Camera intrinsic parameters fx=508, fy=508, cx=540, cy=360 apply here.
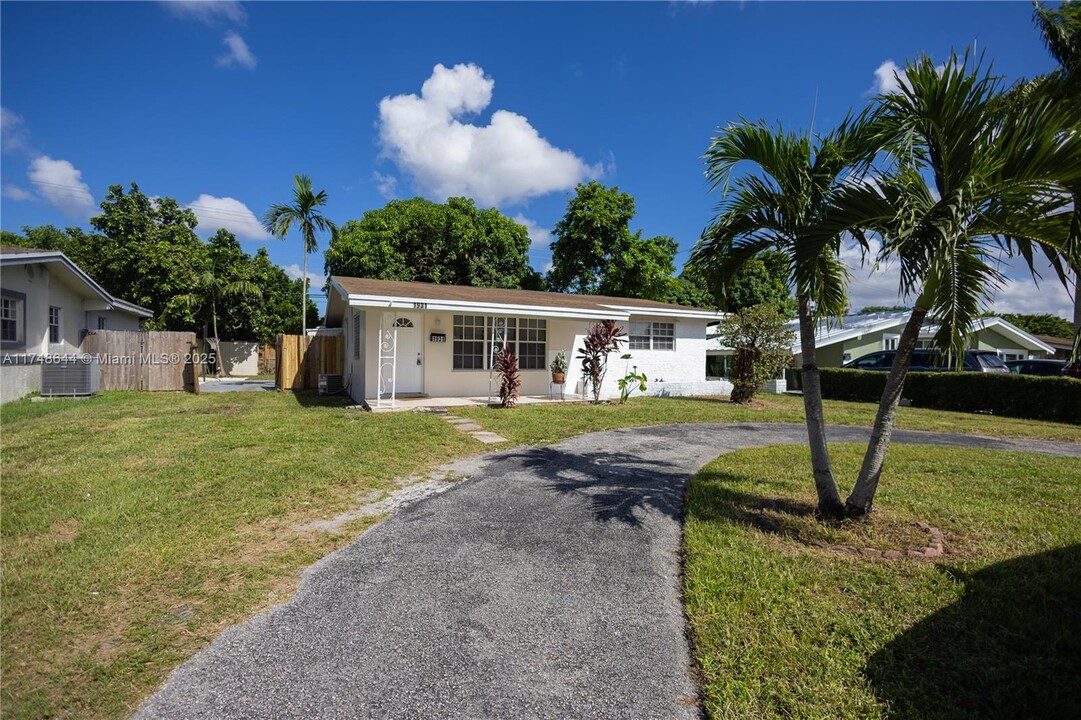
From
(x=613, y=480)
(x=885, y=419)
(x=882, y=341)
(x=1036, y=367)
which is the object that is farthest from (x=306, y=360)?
(x=1036, y=367)

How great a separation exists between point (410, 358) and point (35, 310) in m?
9.59

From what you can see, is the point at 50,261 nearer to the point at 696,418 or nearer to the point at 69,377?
the point at 69,377

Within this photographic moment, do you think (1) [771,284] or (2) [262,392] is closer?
(2) [262,392]

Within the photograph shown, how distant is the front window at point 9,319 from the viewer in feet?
38.4

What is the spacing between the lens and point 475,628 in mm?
2980

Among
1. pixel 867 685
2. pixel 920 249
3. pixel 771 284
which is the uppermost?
pixel 771 284

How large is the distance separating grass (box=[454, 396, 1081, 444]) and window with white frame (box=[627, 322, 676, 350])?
2123 millimetres

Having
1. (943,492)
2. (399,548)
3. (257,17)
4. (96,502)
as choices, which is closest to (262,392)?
(257,17)

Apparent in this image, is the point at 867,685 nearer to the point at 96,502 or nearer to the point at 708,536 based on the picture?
the point at 708,536

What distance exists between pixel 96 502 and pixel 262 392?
11.5m

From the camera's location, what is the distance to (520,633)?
9.69 feet

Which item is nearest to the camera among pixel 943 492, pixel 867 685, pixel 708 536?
pixel 867 685

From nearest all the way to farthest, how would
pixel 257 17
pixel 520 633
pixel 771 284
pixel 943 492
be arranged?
pixel 520 633, pixel 943 492, pixel 257 17, pixel 771 284

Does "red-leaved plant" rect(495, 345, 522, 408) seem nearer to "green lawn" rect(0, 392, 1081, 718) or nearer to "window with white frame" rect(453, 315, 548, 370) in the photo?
"green lawn" rect(0, 392, 1081, 718)
